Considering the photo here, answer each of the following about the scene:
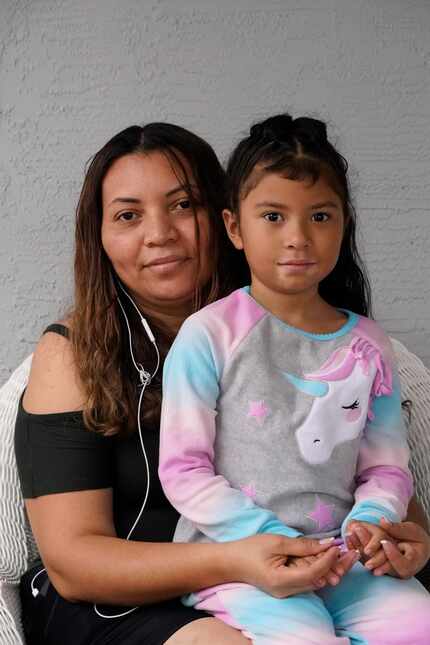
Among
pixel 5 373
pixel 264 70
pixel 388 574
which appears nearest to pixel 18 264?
pixel 5 373

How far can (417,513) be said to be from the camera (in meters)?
1.87

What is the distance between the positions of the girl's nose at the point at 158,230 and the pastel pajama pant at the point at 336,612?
0.62 meters

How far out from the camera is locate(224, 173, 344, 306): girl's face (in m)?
1.61

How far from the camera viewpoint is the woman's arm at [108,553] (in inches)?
58.4

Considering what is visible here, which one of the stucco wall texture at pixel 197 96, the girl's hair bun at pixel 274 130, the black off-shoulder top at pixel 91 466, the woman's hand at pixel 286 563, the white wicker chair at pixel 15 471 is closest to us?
the woman's hand at pixel 286 563

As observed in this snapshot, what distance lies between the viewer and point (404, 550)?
1.60 metres

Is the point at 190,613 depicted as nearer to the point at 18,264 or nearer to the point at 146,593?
the point at 146,593

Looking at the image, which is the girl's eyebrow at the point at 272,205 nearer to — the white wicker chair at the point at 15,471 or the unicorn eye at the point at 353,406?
the unicorn eye at the point at 353,406

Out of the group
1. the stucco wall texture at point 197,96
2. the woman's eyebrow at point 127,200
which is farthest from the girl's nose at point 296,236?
the stucco wall texture at point 197,96

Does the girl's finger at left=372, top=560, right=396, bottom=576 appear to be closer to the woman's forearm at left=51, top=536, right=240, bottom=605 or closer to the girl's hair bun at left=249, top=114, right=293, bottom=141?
the woman's forearm at left=51, top=536, right=240, bottom=605

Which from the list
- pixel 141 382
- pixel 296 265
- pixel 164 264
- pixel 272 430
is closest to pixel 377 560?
pixel 272 430

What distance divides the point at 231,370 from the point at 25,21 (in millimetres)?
1259

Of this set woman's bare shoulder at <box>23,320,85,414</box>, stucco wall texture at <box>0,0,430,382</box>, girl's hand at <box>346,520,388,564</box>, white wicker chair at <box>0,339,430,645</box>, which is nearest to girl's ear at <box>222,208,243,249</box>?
woman's bare shoulder at <box>23,320,85,414</box>

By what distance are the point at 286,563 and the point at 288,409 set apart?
246 mm
